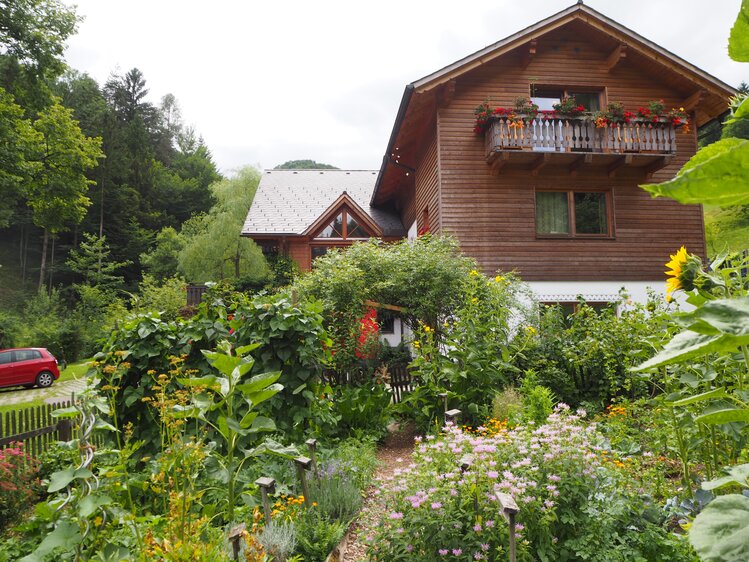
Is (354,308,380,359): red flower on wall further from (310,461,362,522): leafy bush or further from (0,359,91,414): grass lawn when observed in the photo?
(0,359,91,414): grass lawn

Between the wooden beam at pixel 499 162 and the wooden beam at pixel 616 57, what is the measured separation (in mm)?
3854

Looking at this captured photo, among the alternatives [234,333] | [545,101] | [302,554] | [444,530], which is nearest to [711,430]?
[444,530]

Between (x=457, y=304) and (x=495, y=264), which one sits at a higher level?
(x=495, y=264)

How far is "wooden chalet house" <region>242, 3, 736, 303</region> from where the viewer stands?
11.2m

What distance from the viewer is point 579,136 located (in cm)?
1127

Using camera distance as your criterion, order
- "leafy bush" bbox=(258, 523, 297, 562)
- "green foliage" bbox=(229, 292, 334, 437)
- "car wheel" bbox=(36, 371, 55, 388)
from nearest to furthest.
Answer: "leafy bush" bbox=(258, 523, 297, 562), "green foliage" bbox=(229, 292, 334, 437), "car wheel" bbox=(36, 371, 55, 388)

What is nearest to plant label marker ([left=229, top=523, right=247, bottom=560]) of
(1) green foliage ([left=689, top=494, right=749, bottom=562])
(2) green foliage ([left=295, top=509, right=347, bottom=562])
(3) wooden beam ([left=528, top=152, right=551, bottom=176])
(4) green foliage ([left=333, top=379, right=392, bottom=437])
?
(2) green foliage ([left=295, top=509, right=347, bottom=562])

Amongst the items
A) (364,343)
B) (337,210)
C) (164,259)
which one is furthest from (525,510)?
(164,259)

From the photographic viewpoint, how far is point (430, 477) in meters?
3.19

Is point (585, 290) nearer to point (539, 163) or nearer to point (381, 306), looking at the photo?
point (539, 163)

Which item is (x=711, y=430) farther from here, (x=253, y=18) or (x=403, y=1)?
(x=253, y=18)

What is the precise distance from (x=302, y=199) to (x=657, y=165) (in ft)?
43.3

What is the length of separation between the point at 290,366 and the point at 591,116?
969cm

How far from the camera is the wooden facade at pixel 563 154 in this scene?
443 inches
